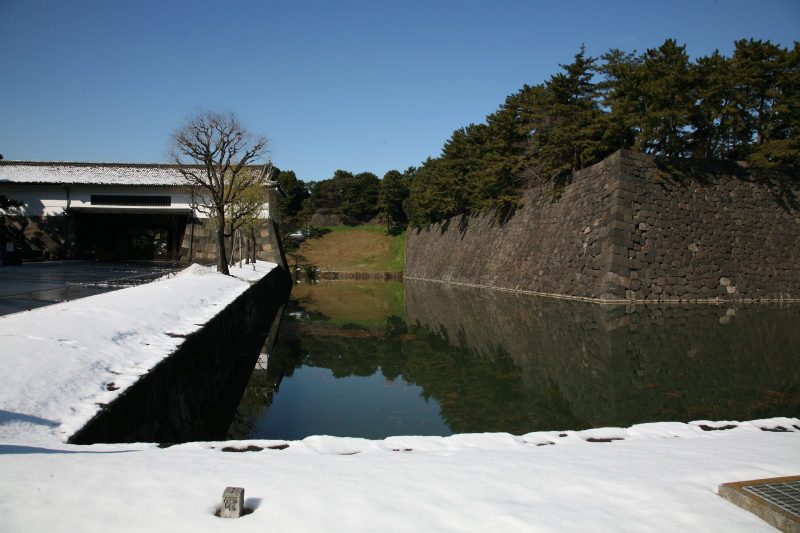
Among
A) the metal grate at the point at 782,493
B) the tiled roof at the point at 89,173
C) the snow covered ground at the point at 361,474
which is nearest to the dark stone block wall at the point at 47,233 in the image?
the tiled roof at the point at 89,173

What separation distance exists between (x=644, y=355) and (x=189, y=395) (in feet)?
20.9

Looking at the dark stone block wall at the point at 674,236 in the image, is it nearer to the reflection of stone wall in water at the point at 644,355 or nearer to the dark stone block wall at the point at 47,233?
the reflection of stone wall in water at the point at 644,355

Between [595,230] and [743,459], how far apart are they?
535 inches

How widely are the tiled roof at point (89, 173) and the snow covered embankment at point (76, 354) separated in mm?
24093

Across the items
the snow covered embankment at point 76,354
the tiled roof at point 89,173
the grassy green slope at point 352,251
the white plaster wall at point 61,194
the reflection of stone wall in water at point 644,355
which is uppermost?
the tiled roof at point 89,173

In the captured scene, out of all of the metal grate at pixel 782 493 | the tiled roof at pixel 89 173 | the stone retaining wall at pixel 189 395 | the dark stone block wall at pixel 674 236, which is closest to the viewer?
the metal grate at pixel 782 493

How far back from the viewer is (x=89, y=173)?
30109mm

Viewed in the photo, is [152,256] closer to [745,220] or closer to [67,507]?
[745,220]

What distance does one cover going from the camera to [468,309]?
1574 cm

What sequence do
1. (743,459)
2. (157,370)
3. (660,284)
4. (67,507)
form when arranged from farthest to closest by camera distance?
(660,284), (157,370), (743,459), (67,507)

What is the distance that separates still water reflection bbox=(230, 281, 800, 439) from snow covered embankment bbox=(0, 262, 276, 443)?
1372 millimetres

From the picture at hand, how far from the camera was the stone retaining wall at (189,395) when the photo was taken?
12.6 feet

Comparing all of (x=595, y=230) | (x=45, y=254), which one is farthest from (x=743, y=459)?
(x=45, y=254)

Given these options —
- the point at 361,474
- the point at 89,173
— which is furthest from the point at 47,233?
the point at 361,474
